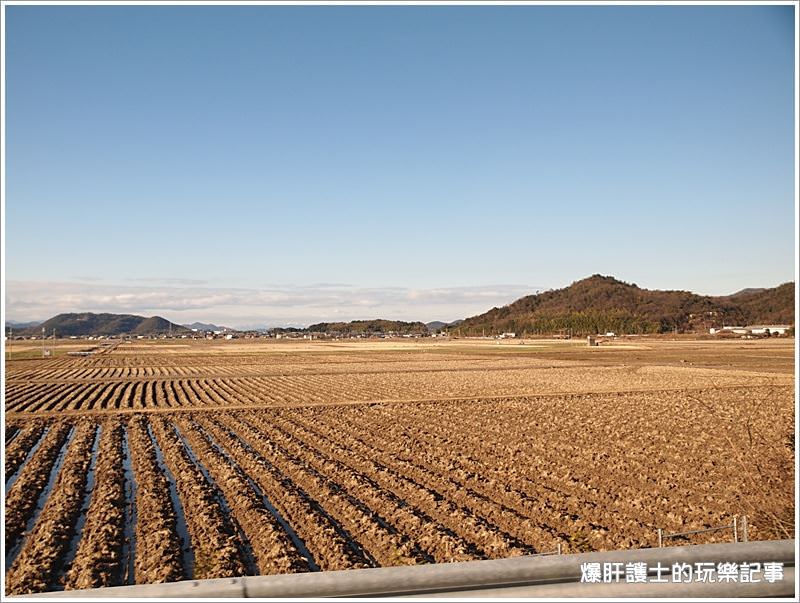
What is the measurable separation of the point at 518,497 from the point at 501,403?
37.9 feet

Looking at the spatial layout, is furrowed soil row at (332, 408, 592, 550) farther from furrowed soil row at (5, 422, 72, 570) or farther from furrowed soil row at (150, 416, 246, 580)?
furrowed soil row at (5, 422, 72, 570)

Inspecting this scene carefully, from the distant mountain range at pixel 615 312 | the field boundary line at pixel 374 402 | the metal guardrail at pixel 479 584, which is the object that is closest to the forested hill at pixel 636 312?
the distant mountain range at pixel 615 312

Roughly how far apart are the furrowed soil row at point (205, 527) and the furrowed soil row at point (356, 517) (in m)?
1.24

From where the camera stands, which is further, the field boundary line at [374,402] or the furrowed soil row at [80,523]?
the field boundary line at [374,402]

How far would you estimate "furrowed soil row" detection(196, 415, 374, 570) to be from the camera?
5953 mm

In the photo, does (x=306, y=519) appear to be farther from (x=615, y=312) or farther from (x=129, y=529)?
(x=615, y=312)

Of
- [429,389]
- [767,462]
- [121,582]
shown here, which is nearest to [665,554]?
[121,582]

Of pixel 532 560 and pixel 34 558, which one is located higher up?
pixel 532 560

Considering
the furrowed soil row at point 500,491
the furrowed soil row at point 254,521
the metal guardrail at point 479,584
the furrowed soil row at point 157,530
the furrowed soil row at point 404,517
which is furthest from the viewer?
the furrowed soil row at point 500,491

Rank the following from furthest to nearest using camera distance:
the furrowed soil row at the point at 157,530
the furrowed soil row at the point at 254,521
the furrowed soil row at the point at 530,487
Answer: the furrowed soil row at the point at 530,487
the furrowed soil row at the point at 254,521
the furrowed soil row at the point at 157,530

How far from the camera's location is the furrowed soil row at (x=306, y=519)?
595 cm

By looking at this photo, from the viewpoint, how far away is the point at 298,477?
9547 millimetres

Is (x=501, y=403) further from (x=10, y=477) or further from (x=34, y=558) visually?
(x=34, y=558)

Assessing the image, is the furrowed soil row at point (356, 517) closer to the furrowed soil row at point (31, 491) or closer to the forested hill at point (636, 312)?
the furrowed soil row at point (31, 491)
